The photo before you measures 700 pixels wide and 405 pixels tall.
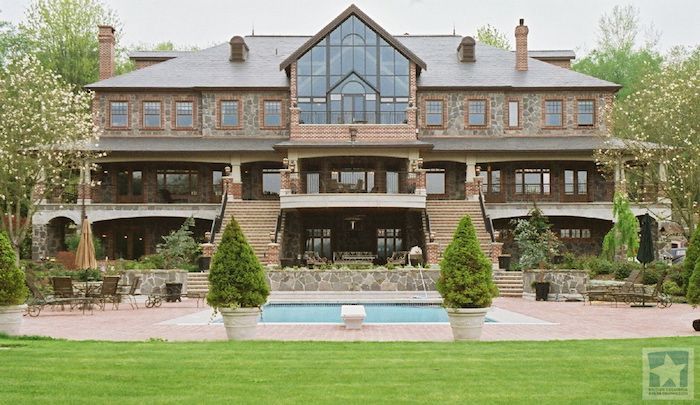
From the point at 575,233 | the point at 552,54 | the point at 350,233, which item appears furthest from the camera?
the point at 552,54

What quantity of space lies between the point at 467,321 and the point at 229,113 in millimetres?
25690

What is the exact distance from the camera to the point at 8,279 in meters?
14.4

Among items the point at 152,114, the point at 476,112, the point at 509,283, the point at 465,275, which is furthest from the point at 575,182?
the point at 465,275

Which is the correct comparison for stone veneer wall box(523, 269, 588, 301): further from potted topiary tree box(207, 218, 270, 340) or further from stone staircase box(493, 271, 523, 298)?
potted topiary tree box(207, 218, 270, 340)

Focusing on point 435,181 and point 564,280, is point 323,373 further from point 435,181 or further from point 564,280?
point 435,181

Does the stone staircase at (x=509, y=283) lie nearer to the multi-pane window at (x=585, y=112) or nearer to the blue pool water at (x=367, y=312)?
the blue pool water at (x=367, y=312)

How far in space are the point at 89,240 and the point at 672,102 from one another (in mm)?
21104

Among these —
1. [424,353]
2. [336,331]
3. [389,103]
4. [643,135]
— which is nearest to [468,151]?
[389,103]

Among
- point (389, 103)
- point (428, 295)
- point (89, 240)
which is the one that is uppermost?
point (389, 103)

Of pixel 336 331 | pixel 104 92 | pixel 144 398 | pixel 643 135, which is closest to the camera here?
pixel 144 398

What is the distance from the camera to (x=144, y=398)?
805 centimetres

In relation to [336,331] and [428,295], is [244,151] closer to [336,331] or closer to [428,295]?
[428,295]

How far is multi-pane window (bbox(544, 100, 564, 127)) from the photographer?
123 feet

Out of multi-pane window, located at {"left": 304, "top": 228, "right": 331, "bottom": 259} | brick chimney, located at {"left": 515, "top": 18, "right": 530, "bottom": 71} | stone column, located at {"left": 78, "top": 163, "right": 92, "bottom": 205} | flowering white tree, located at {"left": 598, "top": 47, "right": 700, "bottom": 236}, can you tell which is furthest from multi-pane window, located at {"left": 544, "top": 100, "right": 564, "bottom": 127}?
stone column, located at {"left": 78, "top": 163, "right": 92, "bottom": 205}
